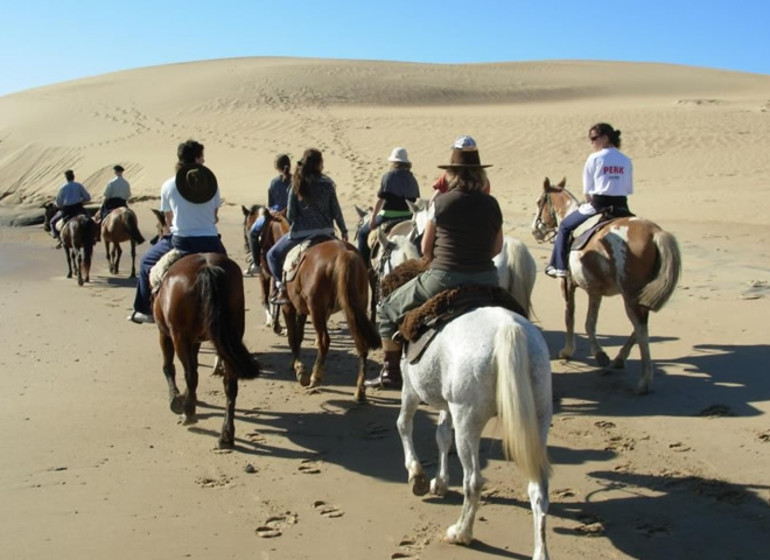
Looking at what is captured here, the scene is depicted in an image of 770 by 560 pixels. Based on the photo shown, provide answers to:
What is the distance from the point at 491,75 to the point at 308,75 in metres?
16.4

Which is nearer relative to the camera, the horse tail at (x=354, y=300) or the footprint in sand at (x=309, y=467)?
the footprint in sand at (x=309, y=467)

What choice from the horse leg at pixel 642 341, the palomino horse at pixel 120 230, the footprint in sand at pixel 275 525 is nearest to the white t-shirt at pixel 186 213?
the footprint in sand at pixel 275 525

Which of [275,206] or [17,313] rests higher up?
[275,206]

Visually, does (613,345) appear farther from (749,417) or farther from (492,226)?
(492,226)

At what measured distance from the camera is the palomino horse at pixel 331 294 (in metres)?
7.75

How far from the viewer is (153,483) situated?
243 inches

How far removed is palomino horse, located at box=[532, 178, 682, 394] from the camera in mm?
8047

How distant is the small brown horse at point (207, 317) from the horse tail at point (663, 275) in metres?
3.78

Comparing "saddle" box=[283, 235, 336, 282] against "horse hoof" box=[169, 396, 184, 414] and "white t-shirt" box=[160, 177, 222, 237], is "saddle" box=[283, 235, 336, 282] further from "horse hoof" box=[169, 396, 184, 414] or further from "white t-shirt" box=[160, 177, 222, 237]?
"horse hoof" box=[169, 396, 184, 414]

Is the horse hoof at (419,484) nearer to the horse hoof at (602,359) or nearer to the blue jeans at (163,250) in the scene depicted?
the blue jeans at (163,250)

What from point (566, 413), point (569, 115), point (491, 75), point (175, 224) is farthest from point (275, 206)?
point (491, 75)

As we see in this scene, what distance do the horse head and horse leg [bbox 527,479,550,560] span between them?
19.1 ft

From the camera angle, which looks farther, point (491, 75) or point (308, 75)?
point (491, 75)

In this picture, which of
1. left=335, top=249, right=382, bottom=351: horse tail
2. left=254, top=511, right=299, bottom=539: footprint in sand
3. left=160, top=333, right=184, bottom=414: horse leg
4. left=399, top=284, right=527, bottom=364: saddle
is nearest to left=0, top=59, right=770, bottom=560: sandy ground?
left=254, top=511, right=299, bottom=539: footprint in sand
